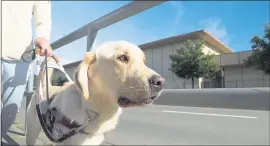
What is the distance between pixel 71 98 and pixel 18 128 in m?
2.99

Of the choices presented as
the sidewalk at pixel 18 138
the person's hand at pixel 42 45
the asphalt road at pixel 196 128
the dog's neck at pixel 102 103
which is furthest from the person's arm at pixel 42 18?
the asphalt road at pixel 196 128

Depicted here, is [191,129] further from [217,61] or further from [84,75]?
[217,61]

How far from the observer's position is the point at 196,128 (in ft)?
19.0

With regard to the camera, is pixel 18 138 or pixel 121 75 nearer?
pixel 121 75

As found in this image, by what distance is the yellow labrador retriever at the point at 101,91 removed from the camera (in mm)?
2066

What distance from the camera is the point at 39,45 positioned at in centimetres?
237

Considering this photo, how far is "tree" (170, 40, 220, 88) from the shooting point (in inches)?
1501

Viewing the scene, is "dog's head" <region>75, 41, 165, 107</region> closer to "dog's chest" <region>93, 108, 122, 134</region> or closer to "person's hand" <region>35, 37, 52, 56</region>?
"dog's chest" <region>93, 108, 122, 134</region>

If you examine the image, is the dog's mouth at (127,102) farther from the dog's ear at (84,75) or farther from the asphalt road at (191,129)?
the asphalt road at (191,129)

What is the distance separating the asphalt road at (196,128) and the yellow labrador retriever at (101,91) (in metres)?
2.35

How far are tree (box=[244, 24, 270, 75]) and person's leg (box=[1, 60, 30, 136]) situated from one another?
102 ft

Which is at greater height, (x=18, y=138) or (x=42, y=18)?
(x=42, y=18)

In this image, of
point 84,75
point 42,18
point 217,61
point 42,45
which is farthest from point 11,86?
point 217,61

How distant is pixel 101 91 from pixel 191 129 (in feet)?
12.7
